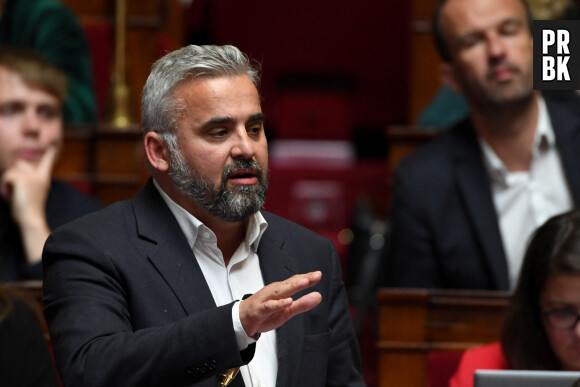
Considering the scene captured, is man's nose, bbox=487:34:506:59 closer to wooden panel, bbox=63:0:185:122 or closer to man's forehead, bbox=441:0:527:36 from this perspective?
man's forehead, bbox=441:0:527:36

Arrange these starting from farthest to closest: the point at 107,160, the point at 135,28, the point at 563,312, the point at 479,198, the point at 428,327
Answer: the point at 135,28, the point at 107,160, the point at 479,198, the point at 428,327, the point at 563,312

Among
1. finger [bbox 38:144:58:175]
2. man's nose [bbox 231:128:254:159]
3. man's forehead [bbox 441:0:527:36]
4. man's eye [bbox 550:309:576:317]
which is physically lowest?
man's eye [bbox 550:309:576:317]

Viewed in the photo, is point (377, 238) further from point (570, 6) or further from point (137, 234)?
point (137, 234)

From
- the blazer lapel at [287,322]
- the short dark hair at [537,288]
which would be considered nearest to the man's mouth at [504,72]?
the short dark hair at [537,288]

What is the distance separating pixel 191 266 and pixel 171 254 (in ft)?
0.06

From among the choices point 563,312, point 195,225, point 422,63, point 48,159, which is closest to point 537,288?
point 563,312

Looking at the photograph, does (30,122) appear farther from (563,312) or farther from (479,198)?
(563,312)

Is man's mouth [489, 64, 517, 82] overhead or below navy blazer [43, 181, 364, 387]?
overhead

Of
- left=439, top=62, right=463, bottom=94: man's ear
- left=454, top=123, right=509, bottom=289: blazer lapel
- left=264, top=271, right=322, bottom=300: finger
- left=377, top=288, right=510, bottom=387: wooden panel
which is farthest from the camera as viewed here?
left=439, top=62, right=463, bottom=94: man's ear

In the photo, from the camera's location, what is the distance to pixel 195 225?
32.0 inches

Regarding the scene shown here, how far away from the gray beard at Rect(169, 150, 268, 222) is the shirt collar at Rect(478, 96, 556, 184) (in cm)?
57

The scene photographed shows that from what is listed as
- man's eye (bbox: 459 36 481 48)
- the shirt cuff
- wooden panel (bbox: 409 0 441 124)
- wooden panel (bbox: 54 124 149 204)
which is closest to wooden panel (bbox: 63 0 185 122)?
wooden panel (bbox: 54 124 149 204)

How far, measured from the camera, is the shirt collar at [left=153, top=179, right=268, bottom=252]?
81cm

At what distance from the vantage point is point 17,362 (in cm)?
89
